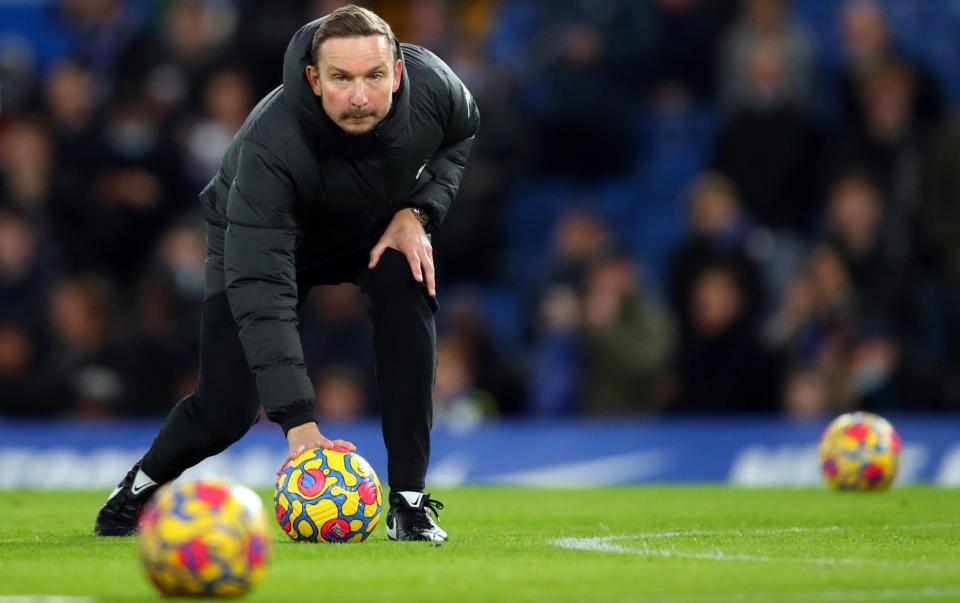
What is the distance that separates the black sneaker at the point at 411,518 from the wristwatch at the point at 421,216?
44.1 inches

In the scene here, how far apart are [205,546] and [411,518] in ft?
6.99

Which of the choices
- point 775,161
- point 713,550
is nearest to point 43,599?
point 713,550

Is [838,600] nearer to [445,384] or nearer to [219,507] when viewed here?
[219,507]

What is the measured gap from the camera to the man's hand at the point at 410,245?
735 cm

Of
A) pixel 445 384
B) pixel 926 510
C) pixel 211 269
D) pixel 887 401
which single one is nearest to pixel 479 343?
pixel 445 384

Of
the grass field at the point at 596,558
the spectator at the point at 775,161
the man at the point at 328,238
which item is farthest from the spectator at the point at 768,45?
the man at the point at 328,238

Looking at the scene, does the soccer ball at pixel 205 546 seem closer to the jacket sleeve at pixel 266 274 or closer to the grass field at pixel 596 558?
the grass field at pixel 596 558

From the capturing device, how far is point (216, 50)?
16.7 m

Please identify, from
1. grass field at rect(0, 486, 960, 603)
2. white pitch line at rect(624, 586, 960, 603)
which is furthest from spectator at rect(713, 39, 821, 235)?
white pitch line at rect(624, 586, 960, 603)

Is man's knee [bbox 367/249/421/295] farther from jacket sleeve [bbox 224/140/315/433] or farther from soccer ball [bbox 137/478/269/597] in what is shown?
soccer ball [bbox 137/478/269/597]

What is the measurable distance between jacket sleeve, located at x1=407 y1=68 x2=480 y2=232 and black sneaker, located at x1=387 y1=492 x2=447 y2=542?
1.14 m

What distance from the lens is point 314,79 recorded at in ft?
22.9

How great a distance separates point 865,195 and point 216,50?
6106mm

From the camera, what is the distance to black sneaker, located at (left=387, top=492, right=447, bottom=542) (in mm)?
7305
